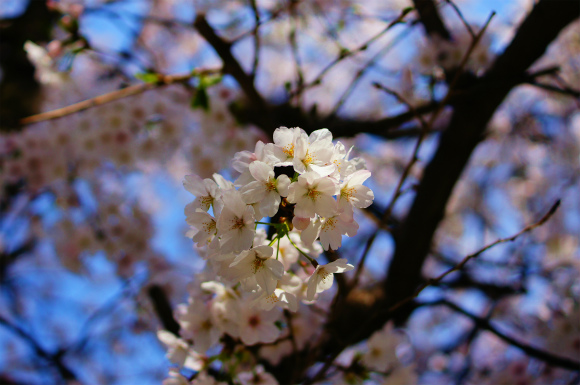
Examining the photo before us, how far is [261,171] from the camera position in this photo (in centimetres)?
78

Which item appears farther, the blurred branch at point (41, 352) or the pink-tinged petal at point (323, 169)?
the blurred branch at point (41, 352)

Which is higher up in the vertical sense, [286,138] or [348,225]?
[286,138]

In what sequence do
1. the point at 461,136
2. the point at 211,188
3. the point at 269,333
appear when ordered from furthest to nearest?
the point at 461,136 → the point at 269,333 → the point at 211,188

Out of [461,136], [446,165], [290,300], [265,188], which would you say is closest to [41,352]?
[290,300]

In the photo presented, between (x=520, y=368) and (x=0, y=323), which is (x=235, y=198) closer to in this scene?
(x=0, y=323)

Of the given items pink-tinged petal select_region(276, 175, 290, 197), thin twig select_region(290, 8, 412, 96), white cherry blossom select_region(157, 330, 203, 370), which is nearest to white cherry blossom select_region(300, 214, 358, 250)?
pink-tinged petal select_region(276, 175, 290, 197)

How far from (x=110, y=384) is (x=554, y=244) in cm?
622

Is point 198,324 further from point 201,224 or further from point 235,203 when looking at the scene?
point 235,203

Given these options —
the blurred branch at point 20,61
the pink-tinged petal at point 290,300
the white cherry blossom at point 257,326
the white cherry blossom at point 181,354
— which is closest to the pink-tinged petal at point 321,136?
the pink-tinged petal at point 290,300

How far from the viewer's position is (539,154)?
19.4ft

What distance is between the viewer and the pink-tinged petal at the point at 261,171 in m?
0.78

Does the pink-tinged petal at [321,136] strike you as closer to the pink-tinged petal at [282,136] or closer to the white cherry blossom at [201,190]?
the pink-tinged petal at [282,136]

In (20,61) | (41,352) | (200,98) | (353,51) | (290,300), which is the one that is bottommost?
(290,300)

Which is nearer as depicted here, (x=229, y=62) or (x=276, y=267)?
(x=276, y=267)
